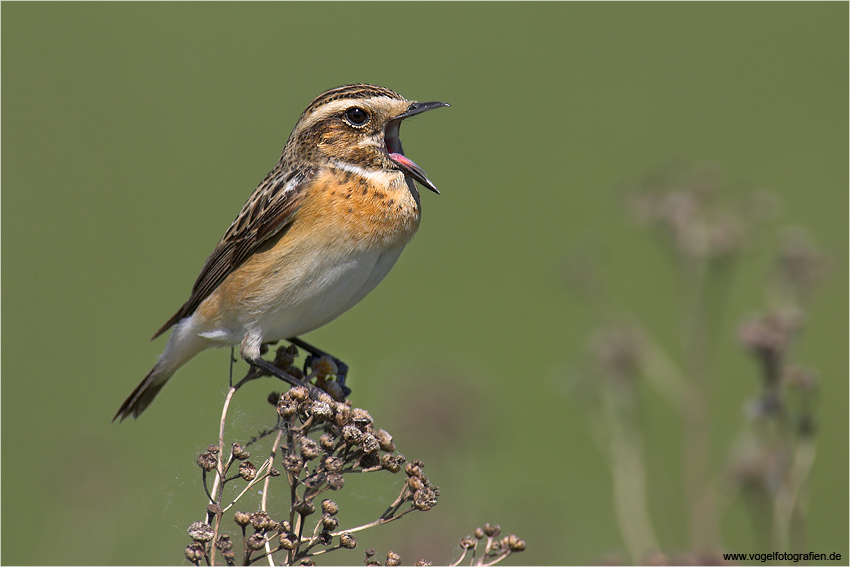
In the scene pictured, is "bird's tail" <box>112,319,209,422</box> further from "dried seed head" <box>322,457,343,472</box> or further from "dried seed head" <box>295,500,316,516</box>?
"dried seed head" <box>295,500,316,516</box>

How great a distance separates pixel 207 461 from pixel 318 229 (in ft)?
4.92

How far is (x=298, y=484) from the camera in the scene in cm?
317

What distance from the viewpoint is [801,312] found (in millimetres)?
4633

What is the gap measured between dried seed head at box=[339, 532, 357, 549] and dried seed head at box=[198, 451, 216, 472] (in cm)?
47

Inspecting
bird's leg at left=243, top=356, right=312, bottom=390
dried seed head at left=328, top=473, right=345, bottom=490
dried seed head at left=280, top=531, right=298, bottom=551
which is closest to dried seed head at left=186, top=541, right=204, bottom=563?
dried seed head at left=280, top=531, right=298, bottom=551

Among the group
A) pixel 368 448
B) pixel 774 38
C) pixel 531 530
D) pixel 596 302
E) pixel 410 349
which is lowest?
pixel 368 448

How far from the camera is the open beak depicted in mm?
4539

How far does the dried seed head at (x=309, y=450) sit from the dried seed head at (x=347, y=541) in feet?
0.88

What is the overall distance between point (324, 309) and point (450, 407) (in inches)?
63.6

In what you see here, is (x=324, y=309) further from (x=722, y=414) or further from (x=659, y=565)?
(x=722, y=414)


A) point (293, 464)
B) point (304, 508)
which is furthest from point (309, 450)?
point (304, 508)

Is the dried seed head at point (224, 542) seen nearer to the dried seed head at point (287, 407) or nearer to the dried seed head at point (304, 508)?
the dried seed head at point (304, 508)

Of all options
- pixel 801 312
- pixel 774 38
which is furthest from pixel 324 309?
pixel 774 38

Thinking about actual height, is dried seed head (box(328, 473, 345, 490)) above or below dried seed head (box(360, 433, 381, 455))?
below
